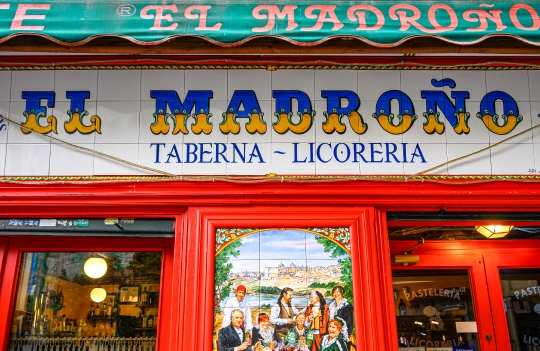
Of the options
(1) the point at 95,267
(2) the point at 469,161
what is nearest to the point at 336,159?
(2) the point at 469,161

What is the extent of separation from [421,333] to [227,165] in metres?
Answer: 3.14

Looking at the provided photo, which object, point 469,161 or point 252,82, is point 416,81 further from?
point 252,82

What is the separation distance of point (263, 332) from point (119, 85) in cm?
216

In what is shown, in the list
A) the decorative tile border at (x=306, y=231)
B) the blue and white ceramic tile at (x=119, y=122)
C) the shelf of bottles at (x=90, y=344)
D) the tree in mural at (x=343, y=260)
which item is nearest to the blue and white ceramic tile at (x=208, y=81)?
the blue and white ceramic tile at (x=119, y=122)

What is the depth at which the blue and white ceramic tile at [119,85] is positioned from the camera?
436 centimetres

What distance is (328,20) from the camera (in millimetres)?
3709

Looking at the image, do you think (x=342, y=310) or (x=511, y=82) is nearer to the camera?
(x=342, y=310)

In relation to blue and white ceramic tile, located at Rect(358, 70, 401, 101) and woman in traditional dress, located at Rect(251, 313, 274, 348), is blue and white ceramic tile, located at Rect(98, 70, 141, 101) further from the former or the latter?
woman in traditional dress, located at Rect(251, 313, 274, 348)

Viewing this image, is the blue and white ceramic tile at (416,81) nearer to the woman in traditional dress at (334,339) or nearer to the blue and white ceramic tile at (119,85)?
the woman in traditional dress at (334,339)

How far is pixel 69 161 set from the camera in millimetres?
4219

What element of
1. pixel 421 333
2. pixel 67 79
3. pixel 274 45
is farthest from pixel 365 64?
pixel 421 333

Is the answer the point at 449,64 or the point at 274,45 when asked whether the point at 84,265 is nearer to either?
the point at 274,45

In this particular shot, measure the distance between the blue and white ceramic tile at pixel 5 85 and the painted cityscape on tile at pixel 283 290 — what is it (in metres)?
1.98

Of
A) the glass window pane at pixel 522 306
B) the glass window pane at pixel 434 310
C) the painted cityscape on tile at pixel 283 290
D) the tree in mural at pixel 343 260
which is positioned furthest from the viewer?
the glass window pane at pixel 434 310
